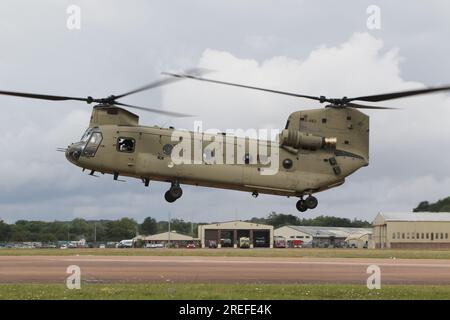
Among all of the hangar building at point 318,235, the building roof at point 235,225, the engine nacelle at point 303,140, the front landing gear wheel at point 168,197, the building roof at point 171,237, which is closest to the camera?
the front landing gear wheel at point 168,197

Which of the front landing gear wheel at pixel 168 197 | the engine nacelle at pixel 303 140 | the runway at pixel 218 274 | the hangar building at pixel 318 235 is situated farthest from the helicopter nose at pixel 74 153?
the hangar building at pixel 318 235

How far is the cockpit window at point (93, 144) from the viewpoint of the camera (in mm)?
34781

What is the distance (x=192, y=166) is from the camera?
116ft

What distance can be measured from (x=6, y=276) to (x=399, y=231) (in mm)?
112321

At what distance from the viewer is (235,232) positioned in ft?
509

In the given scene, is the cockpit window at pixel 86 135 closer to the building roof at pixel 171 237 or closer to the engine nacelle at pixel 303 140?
the engine nacelle at pixel 303 140

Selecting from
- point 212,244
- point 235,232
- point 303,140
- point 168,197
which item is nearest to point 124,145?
point 168,197

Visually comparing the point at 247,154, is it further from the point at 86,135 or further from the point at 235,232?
the point at 235,232

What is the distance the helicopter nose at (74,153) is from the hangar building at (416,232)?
11658 centimetres

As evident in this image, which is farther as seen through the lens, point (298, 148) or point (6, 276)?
point (6, 276)
